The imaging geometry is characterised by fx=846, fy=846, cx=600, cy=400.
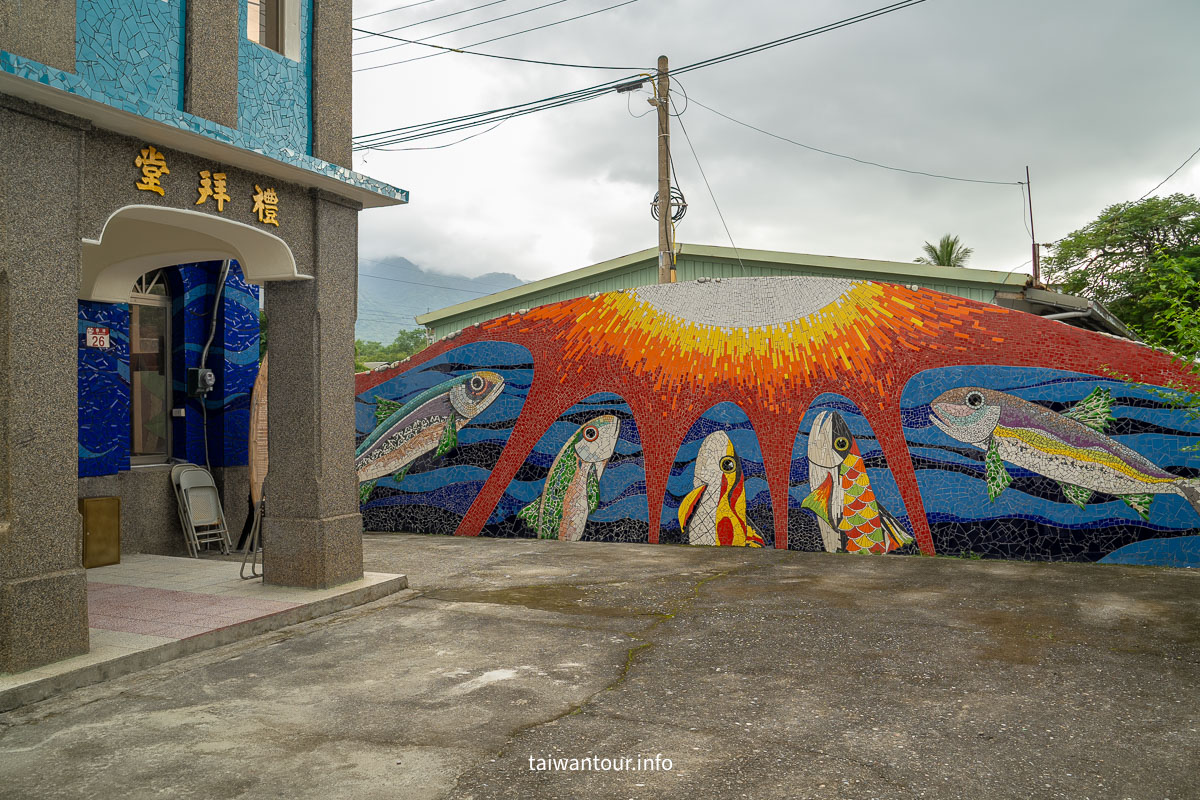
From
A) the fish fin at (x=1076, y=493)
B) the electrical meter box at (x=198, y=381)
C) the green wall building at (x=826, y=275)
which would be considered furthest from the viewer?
the green wall building at (x=826, y=275)

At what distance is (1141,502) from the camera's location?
315 inches

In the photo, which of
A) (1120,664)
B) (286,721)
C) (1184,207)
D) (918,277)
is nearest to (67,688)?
(286,721)

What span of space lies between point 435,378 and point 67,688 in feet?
21.7

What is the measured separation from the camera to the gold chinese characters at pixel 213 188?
570cm

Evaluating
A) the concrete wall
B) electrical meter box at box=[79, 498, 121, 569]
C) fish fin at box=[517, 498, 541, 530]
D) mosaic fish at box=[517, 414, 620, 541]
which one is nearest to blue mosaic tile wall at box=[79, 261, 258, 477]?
electrical meter box at box=[79, 498, 121, 569]

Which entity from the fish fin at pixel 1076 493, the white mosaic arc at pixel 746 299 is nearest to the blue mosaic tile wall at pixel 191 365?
the white mosaic arc at pixel 746 299

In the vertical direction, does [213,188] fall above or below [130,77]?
below

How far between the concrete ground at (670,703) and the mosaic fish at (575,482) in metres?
2.98

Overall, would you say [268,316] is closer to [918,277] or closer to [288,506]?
[288,506]

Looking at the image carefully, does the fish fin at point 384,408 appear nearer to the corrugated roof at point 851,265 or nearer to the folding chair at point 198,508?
the folding chair at point 198,508

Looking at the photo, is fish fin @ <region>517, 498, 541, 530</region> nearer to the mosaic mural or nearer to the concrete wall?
the mosaic mural

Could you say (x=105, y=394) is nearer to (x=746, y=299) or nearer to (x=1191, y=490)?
(x=746, y=299)

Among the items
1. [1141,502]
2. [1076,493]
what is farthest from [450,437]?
[1141,502]

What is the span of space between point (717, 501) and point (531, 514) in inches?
89.4
